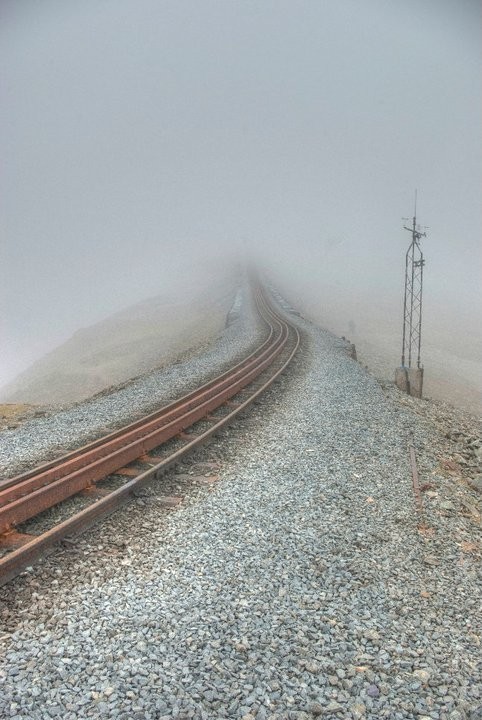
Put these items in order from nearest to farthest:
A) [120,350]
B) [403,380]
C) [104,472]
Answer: [104,472], [403,380], [120,350]

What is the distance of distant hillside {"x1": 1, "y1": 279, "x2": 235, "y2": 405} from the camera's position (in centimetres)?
3195

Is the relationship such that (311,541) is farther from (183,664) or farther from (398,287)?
(398,287)

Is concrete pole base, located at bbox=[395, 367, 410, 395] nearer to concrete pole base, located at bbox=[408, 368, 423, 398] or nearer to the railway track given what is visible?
concrete pole base, located at bbox=[408, 368, 423, 398]

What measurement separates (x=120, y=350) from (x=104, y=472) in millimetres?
36053

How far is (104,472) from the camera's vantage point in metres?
8.18

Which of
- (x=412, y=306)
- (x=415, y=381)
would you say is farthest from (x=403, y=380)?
(x=412, y=306)

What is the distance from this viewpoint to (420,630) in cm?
485

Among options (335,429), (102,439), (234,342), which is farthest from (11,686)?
(234,342)

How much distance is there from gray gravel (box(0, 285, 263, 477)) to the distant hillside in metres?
7.68

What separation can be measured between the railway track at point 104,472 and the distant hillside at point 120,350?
1242 centimetres

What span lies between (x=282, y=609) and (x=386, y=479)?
4221 mm

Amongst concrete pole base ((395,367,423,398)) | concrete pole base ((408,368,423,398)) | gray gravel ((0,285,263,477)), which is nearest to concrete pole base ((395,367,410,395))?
concrete pole base ((395,367,423,398))

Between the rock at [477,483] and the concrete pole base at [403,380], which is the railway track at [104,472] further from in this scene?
the concrete pole base at [403,380]

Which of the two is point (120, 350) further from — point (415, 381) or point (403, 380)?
point (415, 381)
